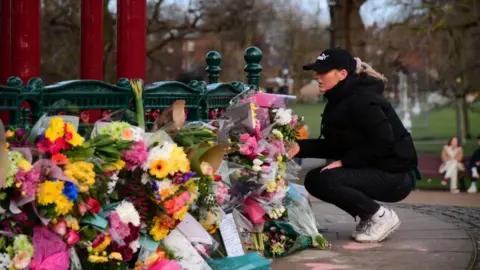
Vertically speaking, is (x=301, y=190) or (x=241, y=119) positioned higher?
(x=241, y=119)

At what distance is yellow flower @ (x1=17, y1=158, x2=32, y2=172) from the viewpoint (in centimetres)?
419

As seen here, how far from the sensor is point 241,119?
6.36 m

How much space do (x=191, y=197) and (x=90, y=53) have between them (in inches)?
205

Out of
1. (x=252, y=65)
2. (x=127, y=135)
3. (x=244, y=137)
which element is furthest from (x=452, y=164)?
(x=127, y=135)

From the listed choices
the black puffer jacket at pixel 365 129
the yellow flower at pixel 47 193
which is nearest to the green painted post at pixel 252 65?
the black puffer jacket at pixel 365 129

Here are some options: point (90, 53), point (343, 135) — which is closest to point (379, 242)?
point (343, 135)

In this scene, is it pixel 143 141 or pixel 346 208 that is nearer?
pixel 143 141

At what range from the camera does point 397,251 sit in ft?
21.6

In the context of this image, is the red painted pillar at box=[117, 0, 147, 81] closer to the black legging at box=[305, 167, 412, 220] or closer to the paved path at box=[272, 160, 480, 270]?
the paved path at box=[272, 160, 480, 270]

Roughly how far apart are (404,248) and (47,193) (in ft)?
11.1

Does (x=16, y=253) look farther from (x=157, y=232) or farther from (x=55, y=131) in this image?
(x=157, y=232)

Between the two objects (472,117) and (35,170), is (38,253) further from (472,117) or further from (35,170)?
(472,117)

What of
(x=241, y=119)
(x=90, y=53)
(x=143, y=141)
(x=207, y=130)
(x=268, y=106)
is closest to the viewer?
(x=143, y=141)

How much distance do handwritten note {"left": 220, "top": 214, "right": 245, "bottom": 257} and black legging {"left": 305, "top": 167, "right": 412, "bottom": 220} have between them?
1117 millimetres
